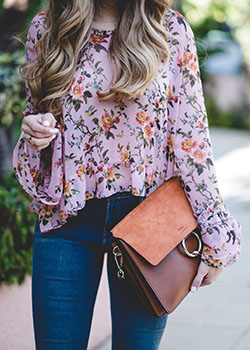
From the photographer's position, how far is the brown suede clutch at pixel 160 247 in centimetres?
198

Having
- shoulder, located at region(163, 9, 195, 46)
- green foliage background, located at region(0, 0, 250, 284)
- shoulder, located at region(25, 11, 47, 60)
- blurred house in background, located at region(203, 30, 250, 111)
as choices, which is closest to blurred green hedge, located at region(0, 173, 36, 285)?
green foliage background, located at region(0, 0, 250, 284)

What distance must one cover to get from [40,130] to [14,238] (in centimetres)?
210

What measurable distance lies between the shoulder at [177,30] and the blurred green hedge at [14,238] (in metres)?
1.99

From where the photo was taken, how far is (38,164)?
2154 mm

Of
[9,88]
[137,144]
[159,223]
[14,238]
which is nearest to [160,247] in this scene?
[159,223]

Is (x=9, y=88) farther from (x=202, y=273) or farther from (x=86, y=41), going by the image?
(x=202, y=273)

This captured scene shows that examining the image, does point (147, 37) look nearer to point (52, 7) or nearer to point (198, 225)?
point (52, 7)

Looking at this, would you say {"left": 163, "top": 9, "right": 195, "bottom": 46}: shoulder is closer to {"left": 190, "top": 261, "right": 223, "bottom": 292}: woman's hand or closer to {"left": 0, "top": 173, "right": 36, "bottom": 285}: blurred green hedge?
{"left": 190, "top": 261, "right": 223, "bottom": 292}: woman's hand

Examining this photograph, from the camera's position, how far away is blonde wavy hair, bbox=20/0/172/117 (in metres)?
2.05

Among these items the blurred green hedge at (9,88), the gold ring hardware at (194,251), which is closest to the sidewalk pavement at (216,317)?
the blurred green hedge at (9,88)

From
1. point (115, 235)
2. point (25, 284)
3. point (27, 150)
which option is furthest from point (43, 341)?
point (25, 284)

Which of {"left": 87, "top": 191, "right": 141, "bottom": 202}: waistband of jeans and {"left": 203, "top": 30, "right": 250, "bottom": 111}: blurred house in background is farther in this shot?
{"left": 203, "top": 30, "right": 250, "bottom": 111}: blurred house in background

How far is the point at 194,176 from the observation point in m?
2.10

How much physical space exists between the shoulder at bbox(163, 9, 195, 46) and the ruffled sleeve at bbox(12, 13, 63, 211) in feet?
1.33
